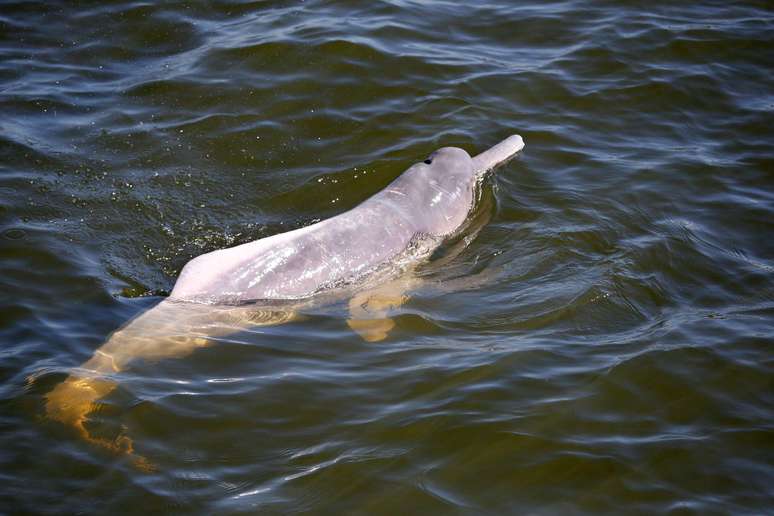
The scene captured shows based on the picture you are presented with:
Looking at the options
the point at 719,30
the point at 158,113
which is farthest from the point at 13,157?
the point at 719,30

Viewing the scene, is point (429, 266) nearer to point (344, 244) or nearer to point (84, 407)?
point (344, 244)

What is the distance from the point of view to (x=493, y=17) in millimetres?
12883

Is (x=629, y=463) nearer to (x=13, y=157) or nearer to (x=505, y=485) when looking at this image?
(x=505, y=485)

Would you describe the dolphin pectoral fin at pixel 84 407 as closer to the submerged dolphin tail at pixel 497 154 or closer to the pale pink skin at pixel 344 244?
the pale pink skin at pixel 344 244

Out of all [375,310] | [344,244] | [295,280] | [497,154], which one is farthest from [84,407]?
[497,154]

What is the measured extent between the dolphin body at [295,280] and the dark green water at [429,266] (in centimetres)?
15

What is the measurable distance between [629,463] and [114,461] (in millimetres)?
3328

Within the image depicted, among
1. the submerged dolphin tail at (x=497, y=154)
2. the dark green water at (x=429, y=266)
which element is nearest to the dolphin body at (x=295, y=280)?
the dark green water at (x=429, y=266)

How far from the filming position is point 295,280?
7418 mm

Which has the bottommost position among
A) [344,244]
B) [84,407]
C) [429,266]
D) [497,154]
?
[84,407]

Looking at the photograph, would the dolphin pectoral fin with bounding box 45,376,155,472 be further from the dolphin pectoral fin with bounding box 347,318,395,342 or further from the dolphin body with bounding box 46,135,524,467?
the dolphin pectoral fin with bounding box 347,318,395,342

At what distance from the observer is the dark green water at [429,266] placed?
5578mm

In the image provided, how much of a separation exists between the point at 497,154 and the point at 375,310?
3058 millimetres

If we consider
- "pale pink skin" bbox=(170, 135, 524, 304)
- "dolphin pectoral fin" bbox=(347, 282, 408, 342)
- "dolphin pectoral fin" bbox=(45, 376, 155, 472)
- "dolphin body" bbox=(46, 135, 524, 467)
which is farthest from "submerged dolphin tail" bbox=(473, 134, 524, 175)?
"dolphin pectoral fin" bbox=(45, 376, 155, 472)
